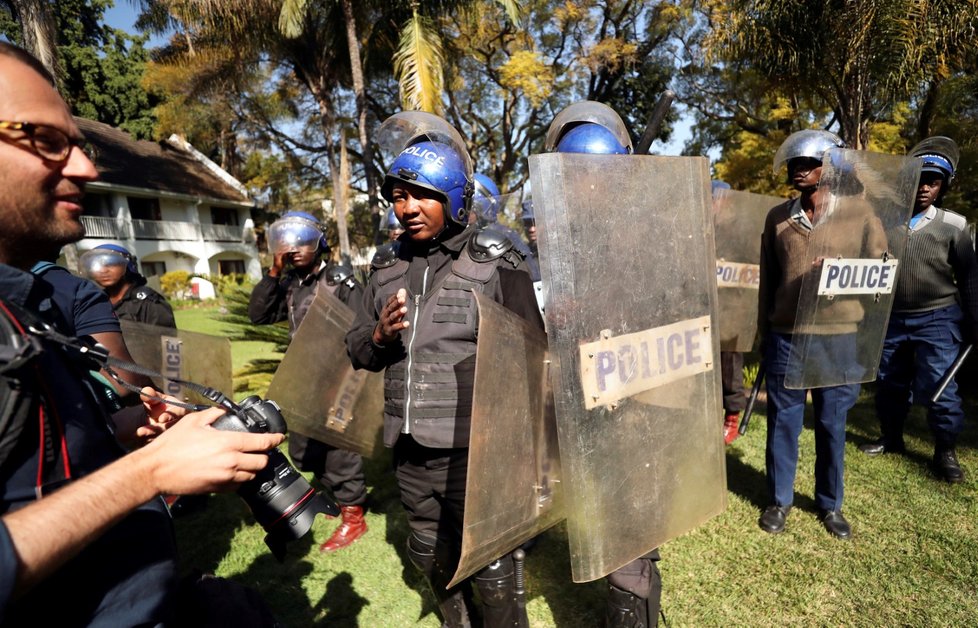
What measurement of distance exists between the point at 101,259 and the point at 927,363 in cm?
562

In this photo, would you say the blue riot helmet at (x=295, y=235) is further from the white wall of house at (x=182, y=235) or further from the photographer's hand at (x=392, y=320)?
the white wall of house at (x=182, y=235)

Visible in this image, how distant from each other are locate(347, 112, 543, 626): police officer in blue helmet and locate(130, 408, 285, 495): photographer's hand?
3.01ft

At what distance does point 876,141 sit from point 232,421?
1268 centimetres

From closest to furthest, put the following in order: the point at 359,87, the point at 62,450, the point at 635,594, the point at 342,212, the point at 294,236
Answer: the point at 62,450 → the point at 635,594 → the point at 294,236 → the point at 359,87 → the point at 342,212

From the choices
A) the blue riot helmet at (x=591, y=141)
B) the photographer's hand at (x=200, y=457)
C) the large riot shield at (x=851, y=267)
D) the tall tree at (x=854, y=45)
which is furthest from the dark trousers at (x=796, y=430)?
the tall tree at (x=854, y=45)

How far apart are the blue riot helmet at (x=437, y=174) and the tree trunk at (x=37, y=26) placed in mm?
8632

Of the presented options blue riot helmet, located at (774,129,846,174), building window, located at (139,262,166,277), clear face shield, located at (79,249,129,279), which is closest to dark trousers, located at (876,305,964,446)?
blue riot helmet, located at (774,129,846,174)

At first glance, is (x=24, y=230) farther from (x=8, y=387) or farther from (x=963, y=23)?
(x=963, y=23)

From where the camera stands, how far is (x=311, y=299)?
3211mm

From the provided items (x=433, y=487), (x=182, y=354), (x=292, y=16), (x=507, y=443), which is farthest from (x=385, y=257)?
(x=292, y=16)

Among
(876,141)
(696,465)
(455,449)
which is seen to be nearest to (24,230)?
(455,449)

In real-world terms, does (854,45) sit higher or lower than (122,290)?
higher

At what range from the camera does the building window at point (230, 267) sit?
26516mm

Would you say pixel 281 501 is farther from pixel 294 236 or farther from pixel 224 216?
pixel 224 216
